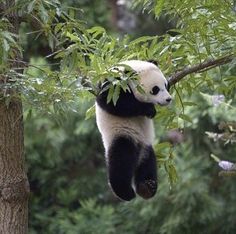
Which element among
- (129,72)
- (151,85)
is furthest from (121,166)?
(129,72)

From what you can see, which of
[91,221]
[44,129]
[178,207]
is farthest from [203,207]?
[44,129]

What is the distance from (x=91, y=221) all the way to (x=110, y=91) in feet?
13.9

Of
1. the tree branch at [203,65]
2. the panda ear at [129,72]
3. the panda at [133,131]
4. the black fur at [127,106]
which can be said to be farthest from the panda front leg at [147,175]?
the panda ear at [129,72]

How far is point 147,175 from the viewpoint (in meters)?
3.27

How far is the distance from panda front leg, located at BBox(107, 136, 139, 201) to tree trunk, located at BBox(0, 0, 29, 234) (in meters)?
0.39

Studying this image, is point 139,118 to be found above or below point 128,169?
above

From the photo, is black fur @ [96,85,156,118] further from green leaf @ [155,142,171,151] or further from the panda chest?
green leaf @ [155,142,171,151]

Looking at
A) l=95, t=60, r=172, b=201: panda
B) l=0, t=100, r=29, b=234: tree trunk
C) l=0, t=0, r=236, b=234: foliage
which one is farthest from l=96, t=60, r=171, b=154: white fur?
l=0, t=100, r=29, b=234: tree trunk

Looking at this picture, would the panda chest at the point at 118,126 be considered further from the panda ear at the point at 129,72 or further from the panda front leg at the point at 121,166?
the panda ear at the point at 129,72

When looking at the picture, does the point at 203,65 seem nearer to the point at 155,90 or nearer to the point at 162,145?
the point at 155,90

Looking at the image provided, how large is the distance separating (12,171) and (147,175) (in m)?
0.65

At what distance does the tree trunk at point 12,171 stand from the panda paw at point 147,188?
526 mm

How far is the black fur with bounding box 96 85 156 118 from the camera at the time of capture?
118 inches

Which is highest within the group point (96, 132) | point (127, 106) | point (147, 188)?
point (127, 106)
